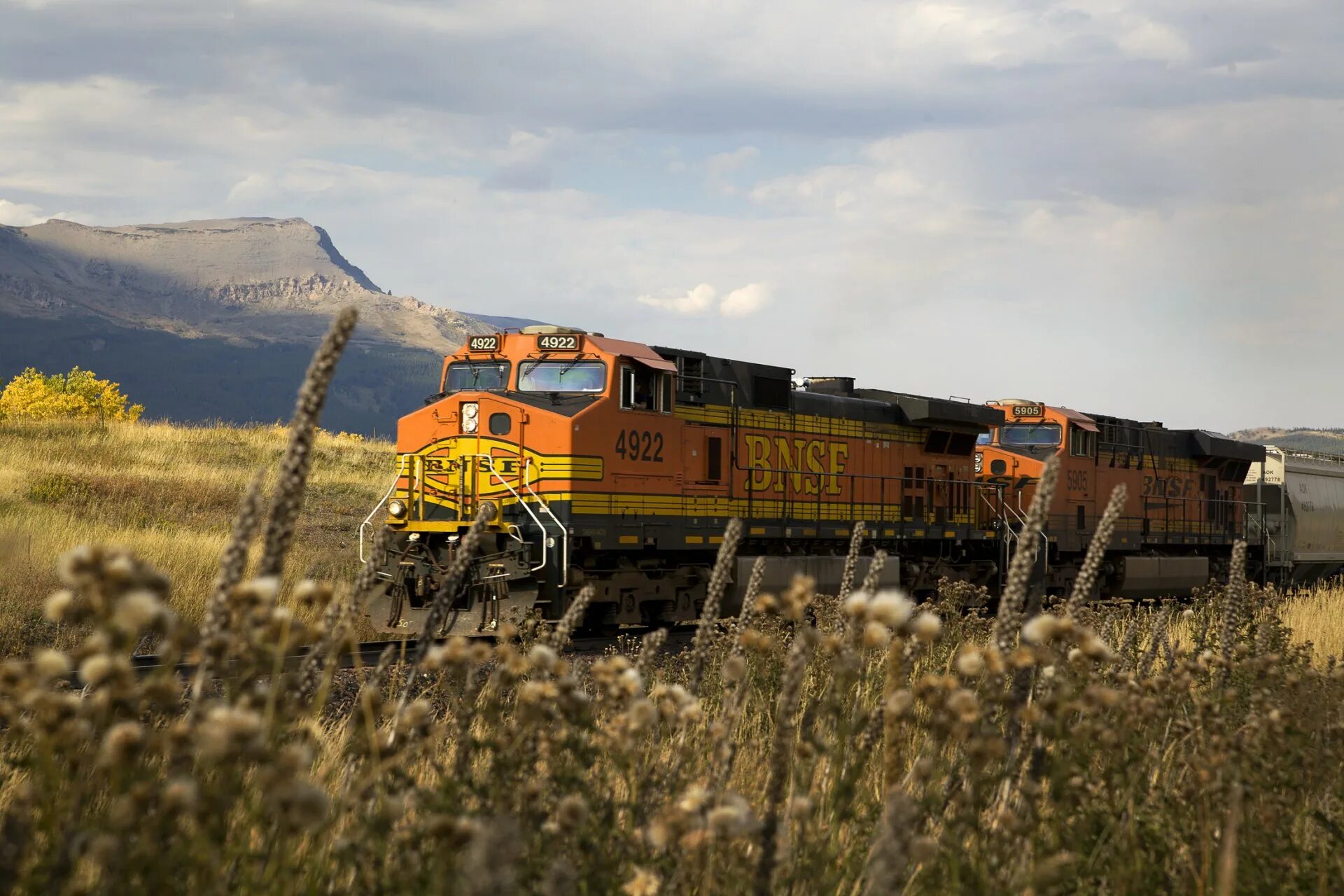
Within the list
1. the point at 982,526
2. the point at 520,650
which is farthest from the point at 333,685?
the point at 982,526

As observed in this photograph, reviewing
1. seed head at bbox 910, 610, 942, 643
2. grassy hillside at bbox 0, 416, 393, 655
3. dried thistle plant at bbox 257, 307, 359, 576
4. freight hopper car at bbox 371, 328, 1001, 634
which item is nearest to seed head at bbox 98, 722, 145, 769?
dried thistle plant at bbox 257, 307, 359, 576

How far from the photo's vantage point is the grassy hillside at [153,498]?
15.5 metres

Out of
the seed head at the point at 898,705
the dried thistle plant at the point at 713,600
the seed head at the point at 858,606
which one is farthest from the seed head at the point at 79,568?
the dried thistle plant at the point at 713,600

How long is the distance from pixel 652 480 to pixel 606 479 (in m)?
0.82

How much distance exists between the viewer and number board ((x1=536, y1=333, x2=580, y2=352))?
15297 millimetres

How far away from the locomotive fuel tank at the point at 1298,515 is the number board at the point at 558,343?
20.5m

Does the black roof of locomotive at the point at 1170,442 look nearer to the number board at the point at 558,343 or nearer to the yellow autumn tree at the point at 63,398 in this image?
the number board at the point at 558,343

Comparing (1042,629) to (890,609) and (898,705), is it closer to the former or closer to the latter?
(898,705)

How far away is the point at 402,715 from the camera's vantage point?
304 centimetres

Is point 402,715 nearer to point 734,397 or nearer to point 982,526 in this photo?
point 734,397

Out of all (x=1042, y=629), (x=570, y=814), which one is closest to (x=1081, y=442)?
(x=1042, y=629)

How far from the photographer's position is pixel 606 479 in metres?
14.9

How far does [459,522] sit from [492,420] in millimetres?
1332

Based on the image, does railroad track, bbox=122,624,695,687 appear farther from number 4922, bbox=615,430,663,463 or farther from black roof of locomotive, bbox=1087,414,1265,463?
black roof of locomotive, bbox=1087,414,1265,463
